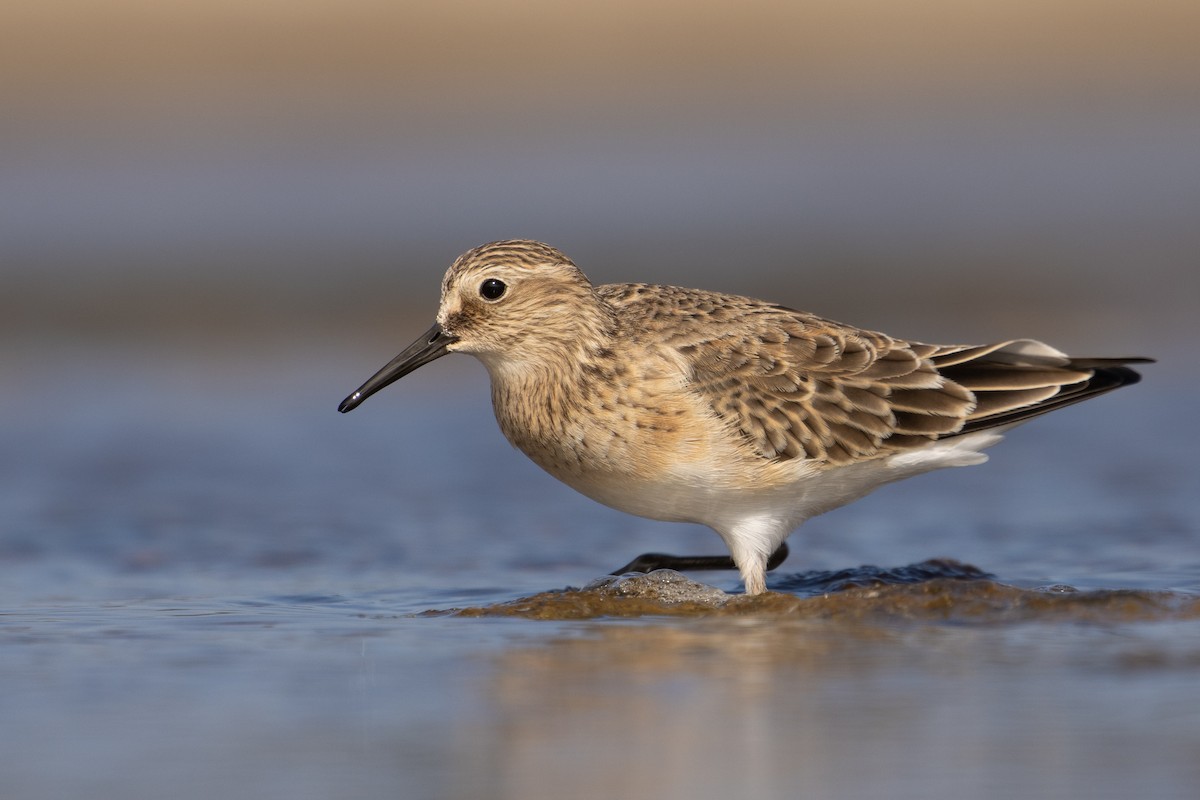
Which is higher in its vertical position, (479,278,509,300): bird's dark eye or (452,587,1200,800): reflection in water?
(479,278,509,300): bird's dark eye

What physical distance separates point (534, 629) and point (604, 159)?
19700 mm

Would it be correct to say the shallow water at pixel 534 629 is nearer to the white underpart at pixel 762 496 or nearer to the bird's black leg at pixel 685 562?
the bird's black leg at pixel 685 562

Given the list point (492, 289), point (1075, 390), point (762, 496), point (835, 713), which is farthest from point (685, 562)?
point (835, 713)

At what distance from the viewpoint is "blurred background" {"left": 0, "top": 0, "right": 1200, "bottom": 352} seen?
18.3 metres

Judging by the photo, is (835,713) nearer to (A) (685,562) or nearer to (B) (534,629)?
(B) (534,629)

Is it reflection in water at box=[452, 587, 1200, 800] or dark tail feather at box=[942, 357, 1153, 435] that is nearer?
reflection in water at box=[452, 587, 1200, 800]

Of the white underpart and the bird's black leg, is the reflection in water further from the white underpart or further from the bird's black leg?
the bird's black leg

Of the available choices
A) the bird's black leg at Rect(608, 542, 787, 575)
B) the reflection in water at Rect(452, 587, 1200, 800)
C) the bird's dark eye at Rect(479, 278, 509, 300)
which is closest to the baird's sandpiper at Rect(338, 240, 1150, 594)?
the bird's dark eye at Rect(479, 278, 509, 300)

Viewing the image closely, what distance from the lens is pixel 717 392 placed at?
28.7 feet

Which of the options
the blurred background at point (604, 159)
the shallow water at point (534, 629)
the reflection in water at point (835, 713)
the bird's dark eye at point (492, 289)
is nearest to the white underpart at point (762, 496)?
the shallow water at point (534, 629)

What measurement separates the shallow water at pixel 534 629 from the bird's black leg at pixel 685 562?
0.14m

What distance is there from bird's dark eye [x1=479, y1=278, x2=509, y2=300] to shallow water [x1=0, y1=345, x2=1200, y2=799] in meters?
1.49

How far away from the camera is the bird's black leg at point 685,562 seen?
364 inches

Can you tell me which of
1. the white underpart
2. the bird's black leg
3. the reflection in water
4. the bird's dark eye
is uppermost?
the bird's dark eye
